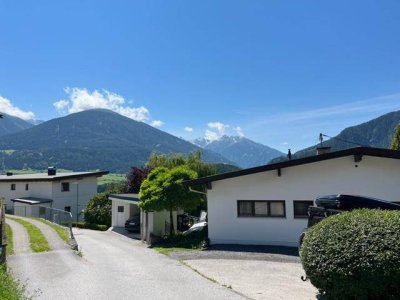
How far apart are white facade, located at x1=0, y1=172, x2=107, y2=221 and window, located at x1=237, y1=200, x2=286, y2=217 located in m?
34.5

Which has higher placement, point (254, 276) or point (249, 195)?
point (249, 195)

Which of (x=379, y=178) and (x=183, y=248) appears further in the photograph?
(x=183, y=248)

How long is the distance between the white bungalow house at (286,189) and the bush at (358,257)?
11.0m

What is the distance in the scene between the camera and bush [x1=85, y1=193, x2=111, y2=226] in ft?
137

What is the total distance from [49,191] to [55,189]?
74 centimetres

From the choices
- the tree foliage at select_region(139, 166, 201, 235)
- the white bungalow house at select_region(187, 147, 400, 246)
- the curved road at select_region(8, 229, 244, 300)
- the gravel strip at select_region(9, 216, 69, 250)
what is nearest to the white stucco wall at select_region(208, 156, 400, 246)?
the white bungalow house at select_region(187, 147, 400, 246)

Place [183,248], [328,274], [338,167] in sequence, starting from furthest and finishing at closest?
1. [183,248]
2. [338,167]
3. [328,274]

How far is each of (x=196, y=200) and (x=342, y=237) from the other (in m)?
17.6

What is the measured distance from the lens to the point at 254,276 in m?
13.0

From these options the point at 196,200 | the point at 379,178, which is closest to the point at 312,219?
the point at 379,178

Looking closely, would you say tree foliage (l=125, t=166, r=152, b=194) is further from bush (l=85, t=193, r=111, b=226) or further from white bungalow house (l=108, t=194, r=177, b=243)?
white bungalow house (l=108, t=194, r=177, b=243)

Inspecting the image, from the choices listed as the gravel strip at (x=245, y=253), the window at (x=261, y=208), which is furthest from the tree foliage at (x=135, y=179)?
the gravel strip at (x=245, y=253)

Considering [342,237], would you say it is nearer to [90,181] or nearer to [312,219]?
[312,219]

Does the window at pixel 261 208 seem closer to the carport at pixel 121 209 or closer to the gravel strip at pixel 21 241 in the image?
the gravel strip at pixel 21 241
